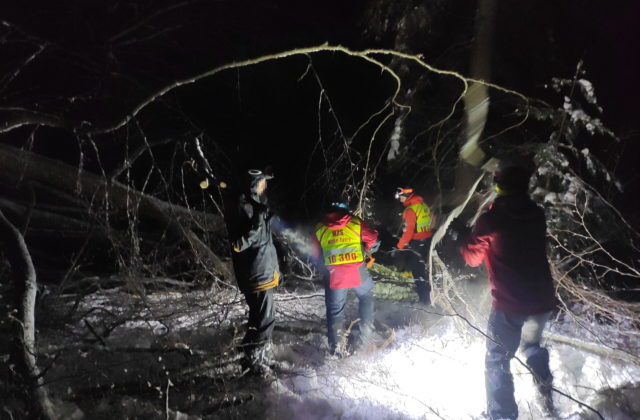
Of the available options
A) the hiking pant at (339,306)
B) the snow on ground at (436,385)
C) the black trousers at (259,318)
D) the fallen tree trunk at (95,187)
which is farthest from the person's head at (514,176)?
the fallen tree trunk at (95,187)

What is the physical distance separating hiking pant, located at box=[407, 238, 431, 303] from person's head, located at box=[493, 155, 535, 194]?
2.71 meters

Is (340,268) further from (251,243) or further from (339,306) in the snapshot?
(251,243)

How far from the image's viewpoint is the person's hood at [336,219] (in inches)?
154

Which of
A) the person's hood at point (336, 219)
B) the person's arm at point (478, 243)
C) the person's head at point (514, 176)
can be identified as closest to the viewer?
the person's head at point (514, 176)

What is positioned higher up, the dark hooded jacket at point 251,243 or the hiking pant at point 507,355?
the dark hooded jacket at point 251,243

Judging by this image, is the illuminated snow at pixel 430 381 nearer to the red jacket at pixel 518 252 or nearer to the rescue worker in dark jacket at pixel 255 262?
the rescue worker in dark jacket at pixel 255 262

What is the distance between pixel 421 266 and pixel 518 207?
2864mm

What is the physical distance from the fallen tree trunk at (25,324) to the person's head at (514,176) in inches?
135

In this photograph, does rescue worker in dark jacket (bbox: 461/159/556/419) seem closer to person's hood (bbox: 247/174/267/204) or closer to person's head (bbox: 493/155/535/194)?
person's head (bbox: 493/155/535/194)

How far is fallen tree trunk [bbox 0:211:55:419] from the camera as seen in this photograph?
259 centimetres

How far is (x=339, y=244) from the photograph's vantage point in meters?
3.94

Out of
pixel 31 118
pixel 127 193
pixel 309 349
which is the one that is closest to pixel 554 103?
pixel 309 349

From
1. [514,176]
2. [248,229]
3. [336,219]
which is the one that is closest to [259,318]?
[248,229]

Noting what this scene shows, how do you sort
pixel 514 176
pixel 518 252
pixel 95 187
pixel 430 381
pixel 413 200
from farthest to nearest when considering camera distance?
pixel 413 200 < pixel 95 187 < pixel 430 381 < pixel 518 252 < pixel 514 176
